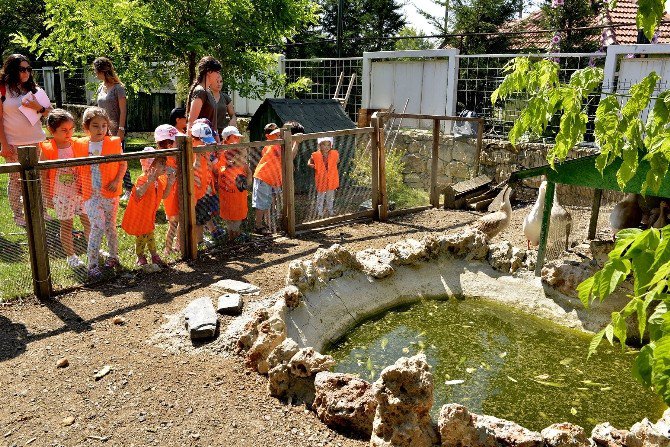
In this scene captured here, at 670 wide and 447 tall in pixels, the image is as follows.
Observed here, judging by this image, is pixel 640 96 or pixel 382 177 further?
pixel 382 177

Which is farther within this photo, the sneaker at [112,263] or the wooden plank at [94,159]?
the sneaker at [112,263]

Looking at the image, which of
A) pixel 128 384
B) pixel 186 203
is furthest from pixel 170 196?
pixel 128 384

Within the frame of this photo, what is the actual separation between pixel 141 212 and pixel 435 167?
16.3 feet

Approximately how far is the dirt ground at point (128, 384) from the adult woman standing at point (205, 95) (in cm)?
235

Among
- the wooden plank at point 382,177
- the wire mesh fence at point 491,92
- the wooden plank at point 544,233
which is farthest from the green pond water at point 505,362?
the wire mesh fence at point 491,92

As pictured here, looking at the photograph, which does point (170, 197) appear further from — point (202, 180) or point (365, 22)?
point (365, 22)

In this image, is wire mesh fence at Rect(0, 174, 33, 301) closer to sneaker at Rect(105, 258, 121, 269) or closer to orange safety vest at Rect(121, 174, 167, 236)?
sneaker at Rect(105, 258, 121, 269)

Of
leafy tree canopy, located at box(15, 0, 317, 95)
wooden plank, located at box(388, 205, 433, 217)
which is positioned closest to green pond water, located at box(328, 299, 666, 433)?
wooden plank, located at box(388, 205, 433, 217)

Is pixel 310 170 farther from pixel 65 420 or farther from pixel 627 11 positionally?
pixel 627 11

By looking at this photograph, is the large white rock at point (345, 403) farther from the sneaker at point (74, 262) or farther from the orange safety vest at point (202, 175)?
the orange safety vest at point (202, 175)

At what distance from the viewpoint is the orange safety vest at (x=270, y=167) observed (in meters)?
7.68

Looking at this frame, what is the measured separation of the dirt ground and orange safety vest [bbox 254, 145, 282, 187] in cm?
189

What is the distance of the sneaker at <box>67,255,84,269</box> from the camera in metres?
5.85

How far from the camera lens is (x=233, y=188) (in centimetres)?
722
